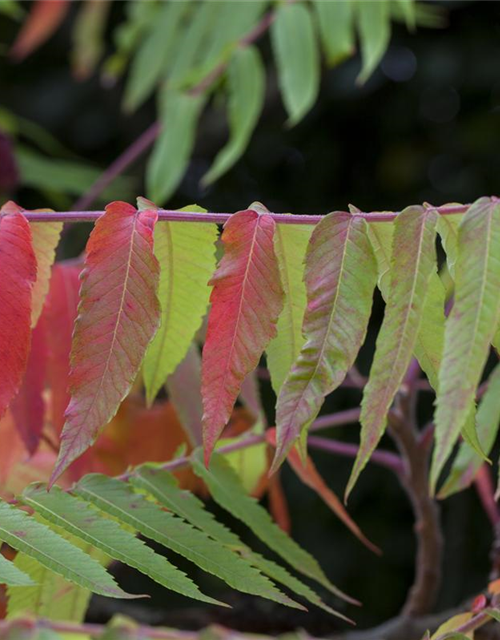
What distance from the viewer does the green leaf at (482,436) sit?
70 cm

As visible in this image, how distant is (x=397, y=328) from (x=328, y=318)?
40 millimetres

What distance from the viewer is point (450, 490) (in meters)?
0.74

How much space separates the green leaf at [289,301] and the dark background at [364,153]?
4.51 feet

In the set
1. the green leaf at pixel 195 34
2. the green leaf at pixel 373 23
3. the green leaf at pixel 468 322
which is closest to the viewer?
the green leaf at pixel 468 322

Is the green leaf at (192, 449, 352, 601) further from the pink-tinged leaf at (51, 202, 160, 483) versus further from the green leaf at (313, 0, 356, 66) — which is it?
the green leaf at (313, 0, 356, 66)

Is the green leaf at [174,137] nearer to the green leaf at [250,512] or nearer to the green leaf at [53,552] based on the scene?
the green leaf at [250,512]

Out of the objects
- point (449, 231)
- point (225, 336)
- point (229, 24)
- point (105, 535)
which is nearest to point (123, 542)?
point (105, 535)

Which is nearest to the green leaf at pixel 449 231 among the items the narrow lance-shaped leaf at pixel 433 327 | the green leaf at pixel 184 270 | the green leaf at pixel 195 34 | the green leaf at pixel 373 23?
the narrow lance-shaped leaf at pixel 433 327

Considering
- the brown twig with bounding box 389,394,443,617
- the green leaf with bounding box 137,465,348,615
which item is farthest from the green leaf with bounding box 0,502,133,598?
the brown twig with bounding box 389,394,443,617

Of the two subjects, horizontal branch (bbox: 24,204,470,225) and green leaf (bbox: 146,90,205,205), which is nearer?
horizontal branch (bbox: 24,204,470,225)

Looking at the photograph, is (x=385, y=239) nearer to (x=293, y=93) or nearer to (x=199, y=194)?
(x=293, y=93)

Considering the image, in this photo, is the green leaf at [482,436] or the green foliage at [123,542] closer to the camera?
the green foliage at [123,542]

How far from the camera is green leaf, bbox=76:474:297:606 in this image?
0.52 m

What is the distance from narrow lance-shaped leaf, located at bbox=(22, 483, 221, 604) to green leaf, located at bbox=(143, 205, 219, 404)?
0.38 ft
